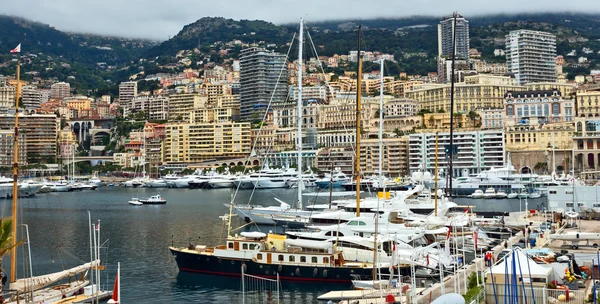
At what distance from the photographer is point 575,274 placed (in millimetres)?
25875

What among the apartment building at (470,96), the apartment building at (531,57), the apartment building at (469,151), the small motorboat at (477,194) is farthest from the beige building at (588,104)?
the small motorboat at (477,194)

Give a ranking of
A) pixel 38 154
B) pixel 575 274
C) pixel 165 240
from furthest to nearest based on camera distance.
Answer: pixel 38 154, pixel 165 240, pixel 575 274

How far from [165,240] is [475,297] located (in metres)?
32.9

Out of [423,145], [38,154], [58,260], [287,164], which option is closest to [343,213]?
[58,260]

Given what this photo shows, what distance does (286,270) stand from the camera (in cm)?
3384

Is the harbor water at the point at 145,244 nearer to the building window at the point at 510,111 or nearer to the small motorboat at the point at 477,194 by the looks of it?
the small motorboat at the point at 477,194

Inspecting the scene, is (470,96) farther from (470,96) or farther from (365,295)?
(365,295)

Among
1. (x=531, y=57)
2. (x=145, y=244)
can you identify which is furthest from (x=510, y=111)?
(x=145, y=244)

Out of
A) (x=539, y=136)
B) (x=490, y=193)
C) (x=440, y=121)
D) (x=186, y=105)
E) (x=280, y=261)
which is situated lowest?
(x=280, y=261)

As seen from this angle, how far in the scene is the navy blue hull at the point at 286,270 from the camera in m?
33.1

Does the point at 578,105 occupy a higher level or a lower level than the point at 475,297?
higher

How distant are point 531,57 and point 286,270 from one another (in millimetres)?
166807

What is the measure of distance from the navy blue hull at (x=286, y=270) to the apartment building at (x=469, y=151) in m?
90.9

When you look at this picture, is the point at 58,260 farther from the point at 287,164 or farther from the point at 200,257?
the point at 287,164
